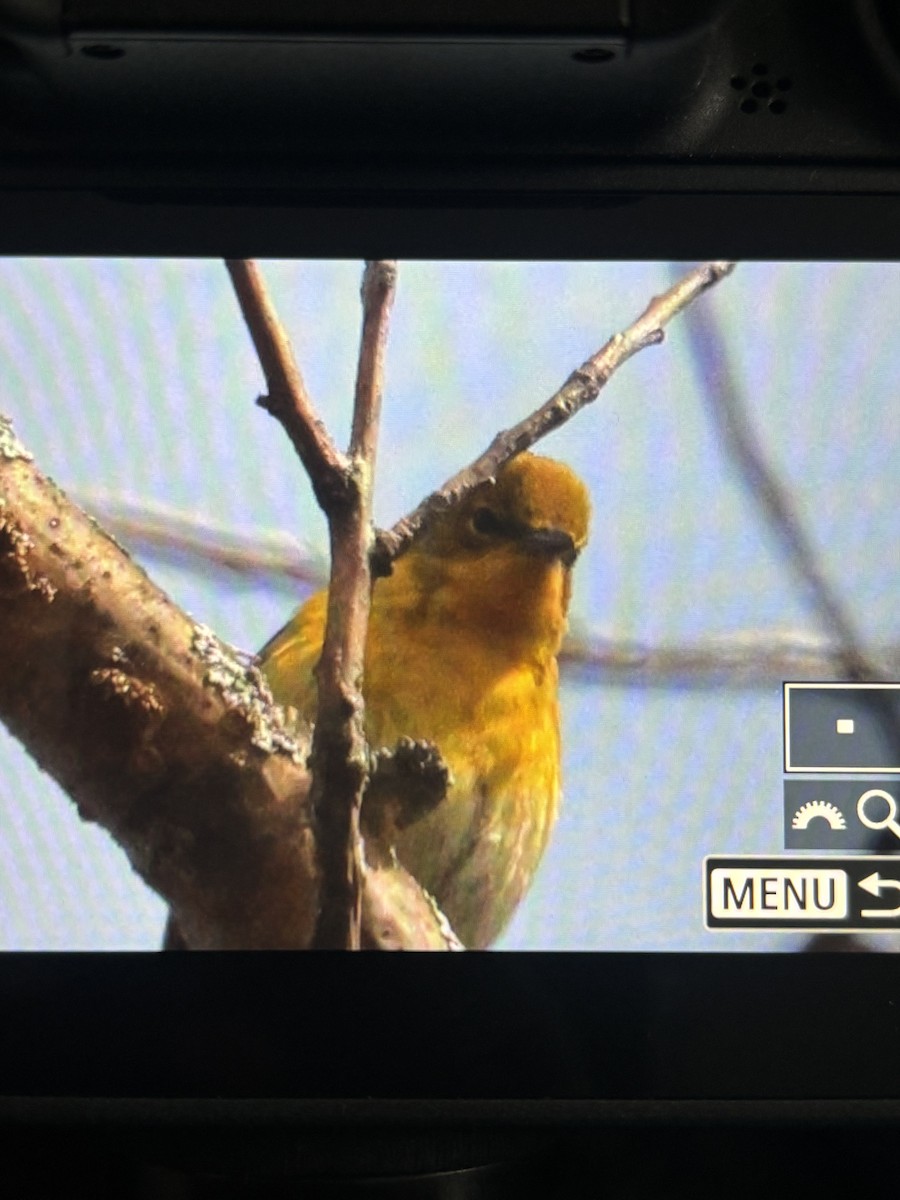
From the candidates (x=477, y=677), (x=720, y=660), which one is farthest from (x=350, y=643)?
(x=720, y=660)

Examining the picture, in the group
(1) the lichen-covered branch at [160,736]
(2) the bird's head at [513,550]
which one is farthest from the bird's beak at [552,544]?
(1) the lichen-covered branch at [160,736]

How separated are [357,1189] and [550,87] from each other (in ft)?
1.57

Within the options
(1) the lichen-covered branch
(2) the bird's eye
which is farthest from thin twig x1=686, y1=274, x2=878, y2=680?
(1) the lichen-covered branch

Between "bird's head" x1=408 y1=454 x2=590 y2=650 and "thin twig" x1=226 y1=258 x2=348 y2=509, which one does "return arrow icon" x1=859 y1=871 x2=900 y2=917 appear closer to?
"bird's head" x1=408 y1=454 x2=590 y2=650

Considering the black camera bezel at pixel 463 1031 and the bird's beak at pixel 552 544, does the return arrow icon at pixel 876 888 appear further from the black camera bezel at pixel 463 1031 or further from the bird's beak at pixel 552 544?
the bird's beak at pixel 552 544

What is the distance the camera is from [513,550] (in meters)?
0.67

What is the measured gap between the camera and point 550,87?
616 millimetres

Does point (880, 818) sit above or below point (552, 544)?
below

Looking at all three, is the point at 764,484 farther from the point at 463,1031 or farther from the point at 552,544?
the point at 463,1031

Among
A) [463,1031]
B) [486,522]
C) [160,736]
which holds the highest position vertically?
[486,522]

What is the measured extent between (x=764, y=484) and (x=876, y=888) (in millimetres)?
185

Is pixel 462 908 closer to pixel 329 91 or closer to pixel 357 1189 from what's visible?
pixel 357 1189

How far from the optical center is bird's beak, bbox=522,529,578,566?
2.17 feet

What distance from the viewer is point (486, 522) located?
0.68 metres
